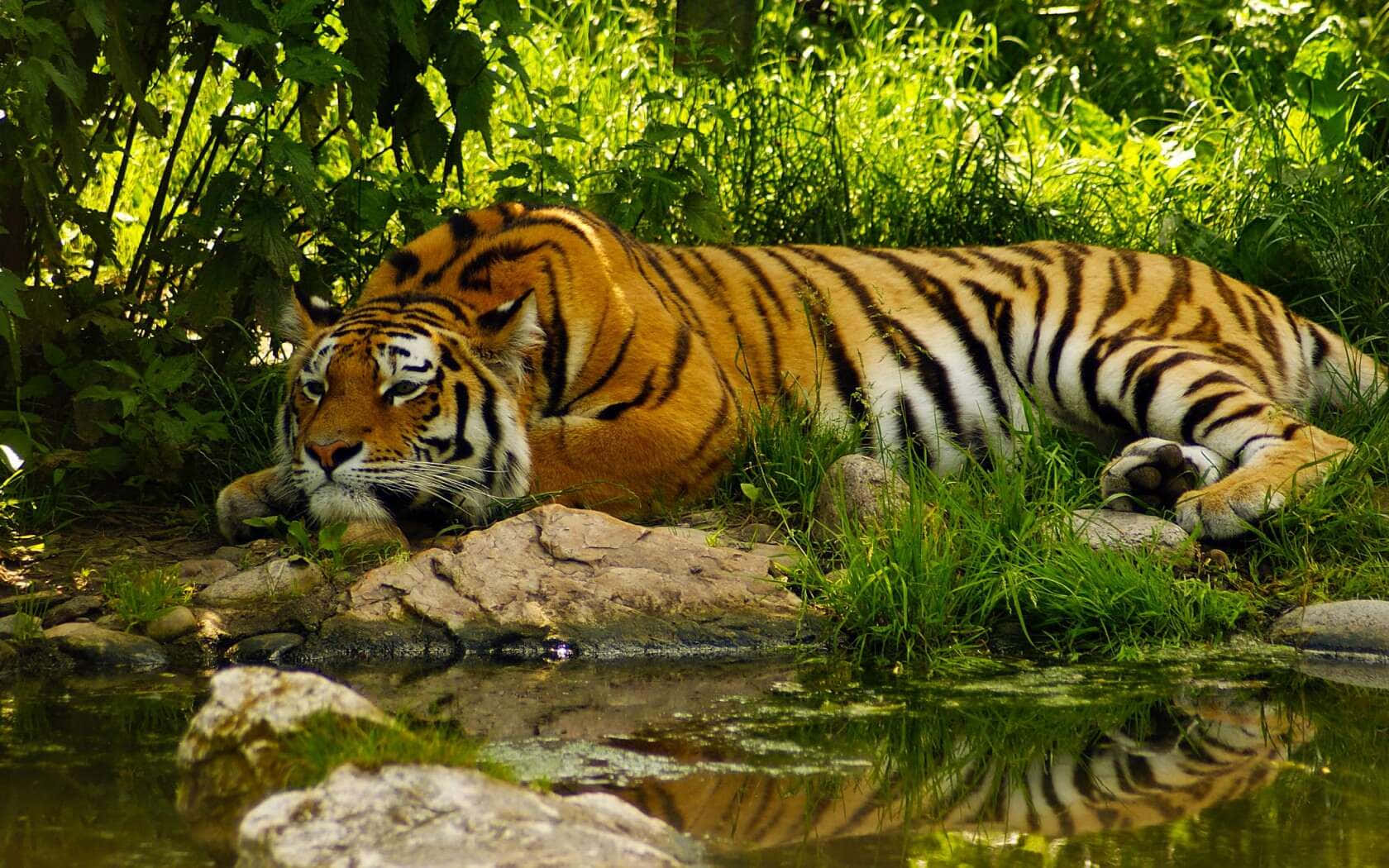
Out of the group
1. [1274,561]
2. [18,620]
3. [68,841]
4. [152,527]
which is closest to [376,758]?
[68,841]

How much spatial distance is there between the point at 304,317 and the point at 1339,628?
301 centimetres

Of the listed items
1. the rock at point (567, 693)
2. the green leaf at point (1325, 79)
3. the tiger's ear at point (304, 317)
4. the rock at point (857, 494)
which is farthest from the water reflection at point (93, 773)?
the green leaf at point (1325, 79)

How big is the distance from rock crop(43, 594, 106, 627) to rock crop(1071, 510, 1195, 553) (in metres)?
2.65

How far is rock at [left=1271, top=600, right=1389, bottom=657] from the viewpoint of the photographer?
13.8ft

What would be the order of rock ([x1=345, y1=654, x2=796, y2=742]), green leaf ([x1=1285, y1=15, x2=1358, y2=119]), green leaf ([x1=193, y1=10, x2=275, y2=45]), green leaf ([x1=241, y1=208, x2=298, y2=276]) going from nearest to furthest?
rock ([x1=345, y1=654, x2=796, y2=742]) < green leaf ([x1=193, y1=10, x2=275, y2=45]) < green leaf ([x1=241, y1=208, x2=298, y2=276]) < green leaf ([x1=1285, y1=15, x2=1358, y2=119])

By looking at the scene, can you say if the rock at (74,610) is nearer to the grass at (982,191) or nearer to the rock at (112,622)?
the rock at (112,622)

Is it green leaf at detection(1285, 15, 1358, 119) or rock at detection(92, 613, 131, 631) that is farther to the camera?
green leaf at detection(1285, 15, 1358, 119)

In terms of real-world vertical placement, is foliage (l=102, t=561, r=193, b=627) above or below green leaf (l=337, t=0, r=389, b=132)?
below

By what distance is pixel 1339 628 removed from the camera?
13.9 feet

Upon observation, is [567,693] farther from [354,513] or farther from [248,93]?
[248,93]

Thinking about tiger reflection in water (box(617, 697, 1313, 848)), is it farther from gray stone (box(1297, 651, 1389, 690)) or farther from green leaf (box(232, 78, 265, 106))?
green leaf (box(232, 78, 265, 106))

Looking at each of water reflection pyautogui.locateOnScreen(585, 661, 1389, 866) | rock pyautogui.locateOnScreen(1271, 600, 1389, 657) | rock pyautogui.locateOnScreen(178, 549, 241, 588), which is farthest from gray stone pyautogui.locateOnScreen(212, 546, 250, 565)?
rock pyautogui.locateOnScreen(1271, 600, 1389, 657)

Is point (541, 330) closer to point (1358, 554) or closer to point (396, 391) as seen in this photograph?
point (396, 391)

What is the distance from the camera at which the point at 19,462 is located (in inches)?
153
